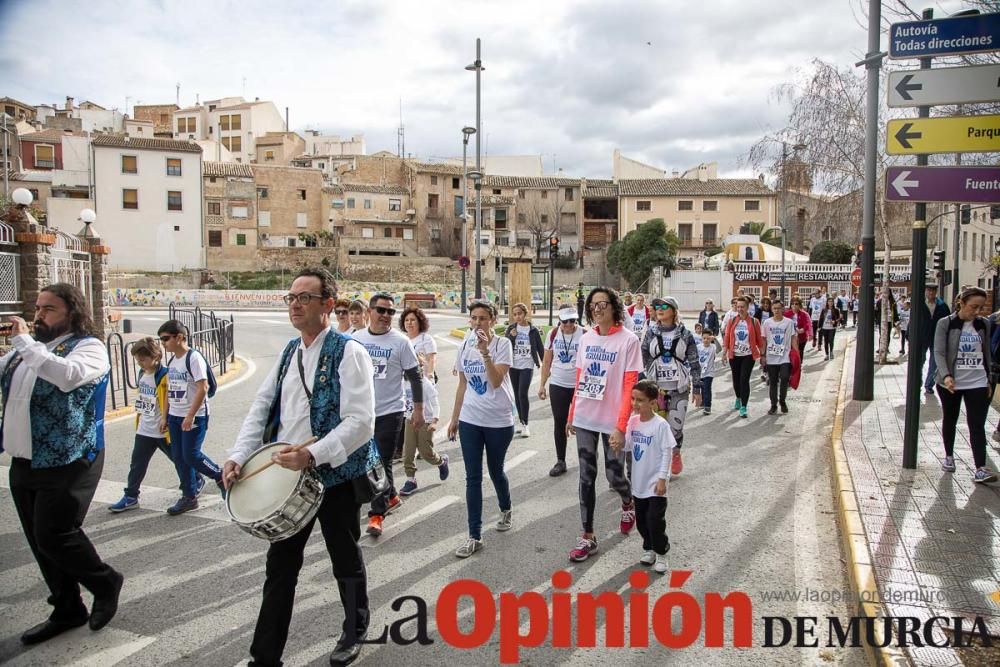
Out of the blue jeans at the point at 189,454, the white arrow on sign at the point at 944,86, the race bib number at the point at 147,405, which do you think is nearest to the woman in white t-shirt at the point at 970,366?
the white arrow on sign at the point at 944,86

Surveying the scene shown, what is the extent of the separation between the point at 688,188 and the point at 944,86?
198 feet

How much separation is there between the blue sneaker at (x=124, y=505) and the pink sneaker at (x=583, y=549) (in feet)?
12.4

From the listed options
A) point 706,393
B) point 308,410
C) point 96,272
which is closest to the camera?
point 308,410

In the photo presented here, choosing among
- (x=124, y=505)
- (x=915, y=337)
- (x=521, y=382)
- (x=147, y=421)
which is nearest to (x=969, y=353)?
(x=915, y=337)

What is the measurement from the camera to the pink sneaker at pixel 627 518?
5.73 metres

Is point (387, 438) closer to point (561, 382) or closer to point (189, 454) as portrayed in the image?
point (189, 454)

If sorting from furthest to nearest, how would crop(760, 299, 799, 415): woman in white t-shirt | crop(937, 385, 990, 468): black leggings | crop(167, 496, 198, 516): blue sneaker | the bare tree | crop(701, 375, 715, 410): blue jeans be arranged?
1. the bare tree
2. crop(701, 375, 715, 410): blue jeans
3. crop(760, 299, 799, 415): woman in white t-shirt
4. crop(937, 385, 990, 468): black leggings
5. crop(167, 496, 198, 516): blue sneaker

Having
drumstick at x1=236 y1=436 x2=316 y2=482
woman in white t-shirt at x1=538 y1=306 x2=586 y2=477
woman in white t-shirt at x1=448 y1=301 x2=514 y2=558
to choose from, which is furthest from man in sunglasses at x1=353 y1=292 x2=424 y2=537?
drumstick at x1=236 y1=436 x2=316 y2=482

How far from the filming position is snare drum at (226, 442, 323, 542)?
10.9 feet

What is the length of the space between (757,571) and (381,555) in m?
2.57

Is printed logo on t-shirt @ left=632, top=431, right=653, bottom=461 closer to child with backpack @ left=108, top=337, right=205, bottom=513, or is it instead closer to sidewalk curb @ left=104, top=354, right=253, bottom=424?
child with backpack @ left=108, top=337, right=205, bottom=513

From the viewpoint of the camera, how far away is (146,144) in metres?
56.2

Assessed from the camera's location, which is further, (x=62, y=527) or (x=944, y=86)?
(x=944, y=86)

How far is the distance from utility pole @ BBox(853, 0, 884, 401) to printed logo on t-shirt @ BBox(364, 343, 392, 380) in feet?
28.4
